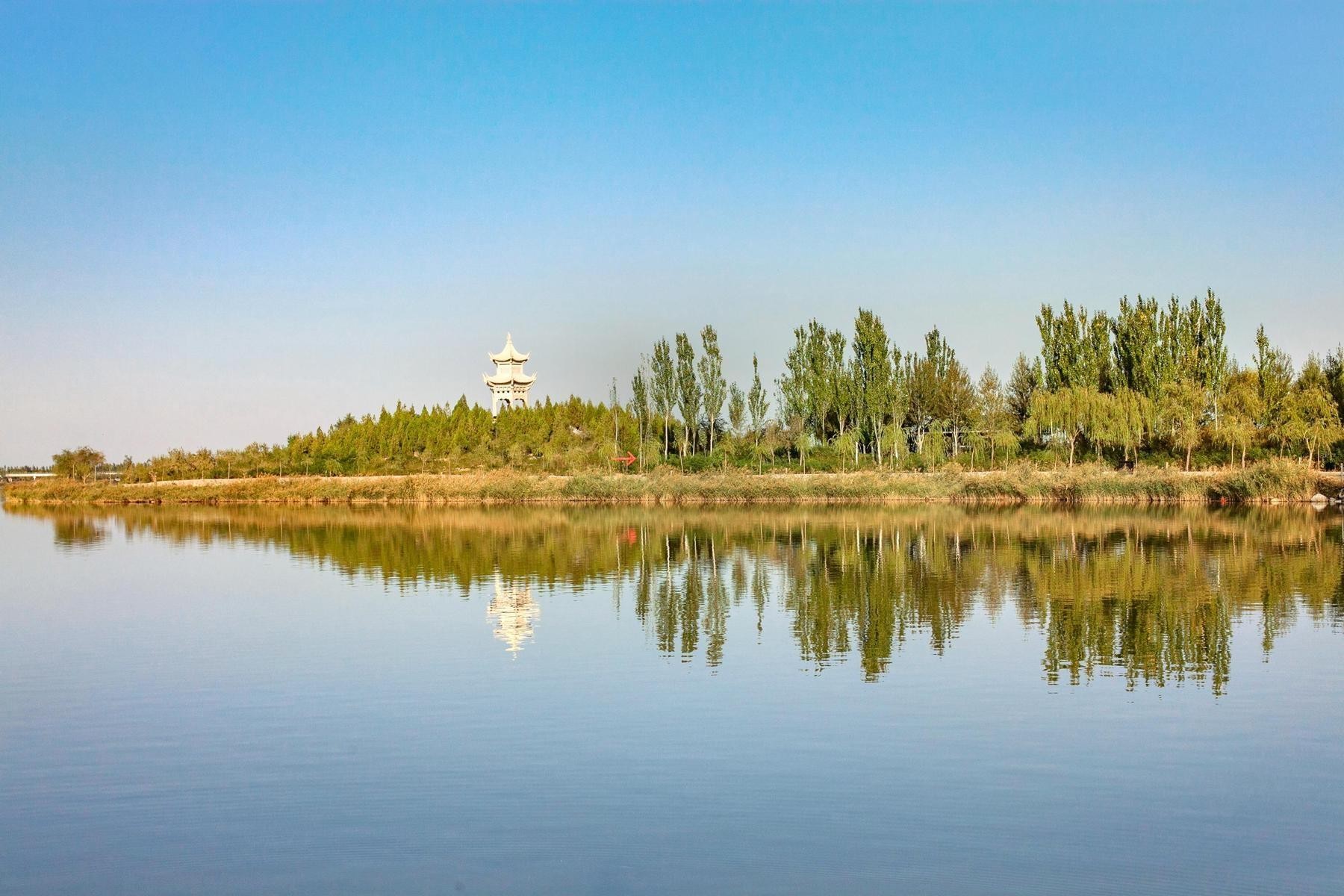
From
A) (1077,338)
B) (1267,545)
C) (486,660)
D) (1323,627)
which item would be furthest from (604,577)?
(1077,338)

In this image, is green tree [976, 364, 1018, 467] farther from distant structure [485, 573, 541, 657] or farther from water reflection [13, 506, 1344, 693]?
distant structure [485, 573, 541, 657]

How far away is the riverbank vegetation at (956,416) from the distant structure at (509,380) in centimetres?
1166

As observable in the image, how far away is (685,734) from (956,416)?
45761mm

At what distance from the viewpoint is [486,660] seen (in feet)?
36.8

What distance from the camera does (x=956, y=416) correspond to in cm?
5156

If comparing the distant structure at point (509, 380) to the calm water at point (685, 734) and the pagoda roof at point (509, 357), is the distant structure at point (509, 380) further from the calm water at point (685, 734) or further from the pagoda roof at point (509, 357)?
the calm water at point (685, 734)

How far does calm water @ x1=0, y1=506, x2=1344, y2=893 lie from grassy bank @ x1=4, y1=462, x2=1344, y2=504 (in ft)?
76.7

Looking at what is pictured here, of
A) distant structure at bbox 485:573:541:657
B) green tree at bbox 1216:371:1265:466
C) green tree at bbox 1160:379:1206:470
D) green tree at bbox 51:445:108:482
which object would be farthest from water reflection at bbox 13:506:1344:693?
green tree at bbox 51:445:108:482

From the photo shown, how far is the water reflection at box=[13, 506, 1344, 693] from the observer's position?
12.0 metres

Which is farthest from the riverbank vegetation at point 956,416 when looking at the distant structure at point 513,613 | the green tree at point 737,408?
the distant structure at point 513,613

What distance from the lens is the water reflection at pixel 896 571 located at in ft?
39.4

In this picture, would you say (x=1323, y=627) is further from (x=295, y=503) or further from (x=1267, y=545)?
(x=295, y=503)

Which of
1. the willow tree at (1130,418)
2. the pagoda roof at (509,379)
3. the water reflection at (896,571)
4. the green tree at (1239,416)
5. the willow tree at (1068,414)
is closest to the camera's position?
the water reflection at (896,571)

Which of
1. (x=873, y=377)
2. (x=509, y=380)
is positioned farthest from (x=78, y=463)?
(x=873, y=377)
